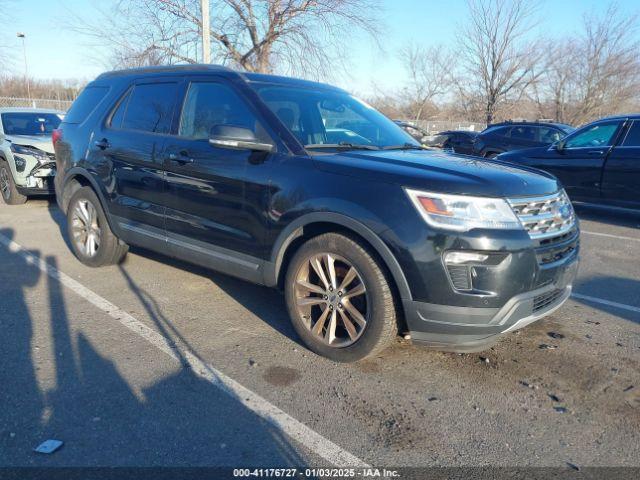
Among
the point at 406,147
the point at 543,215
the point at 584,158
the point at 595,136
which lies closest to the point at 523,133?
the point at 595,136

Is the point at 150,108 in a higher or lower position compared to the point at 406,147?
higher

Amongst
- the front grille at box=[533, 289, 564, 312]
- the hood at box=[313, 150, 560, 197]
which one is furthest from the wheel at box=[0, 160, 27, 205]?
the front grille at box=[533, 289, 564, 312]

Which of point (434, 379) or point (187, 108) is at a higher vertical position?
point (187, 108)

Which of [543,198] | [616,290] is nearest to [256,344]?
[543,198]

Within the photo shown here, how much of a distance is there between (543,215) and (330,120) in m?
1.87

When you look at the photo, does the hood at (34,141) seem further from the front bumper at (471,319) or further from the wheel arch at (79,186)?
the front bumper at (471,319)

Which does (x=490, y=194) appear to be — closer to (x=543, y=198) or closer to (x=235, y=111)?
(x=543, y=198)

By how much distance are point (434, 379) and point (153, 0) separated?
56.3 feet

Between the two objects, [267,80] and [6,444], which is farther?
[267,80]

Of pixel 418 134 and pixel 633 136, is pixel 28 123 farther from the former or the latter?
pixel 633 136

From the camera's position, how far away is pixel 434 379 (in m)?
3.17

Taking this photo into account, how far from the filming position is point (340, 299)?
3234mm

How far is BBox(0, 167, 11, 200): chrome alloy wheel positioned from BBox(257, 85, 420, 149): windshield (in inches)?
260

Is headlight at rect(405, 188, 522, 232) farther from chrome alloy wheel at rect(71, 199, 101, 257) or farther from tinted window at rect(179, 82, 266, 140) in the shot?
chrome alloy wheel at rect(71, 199, 101, 257)
